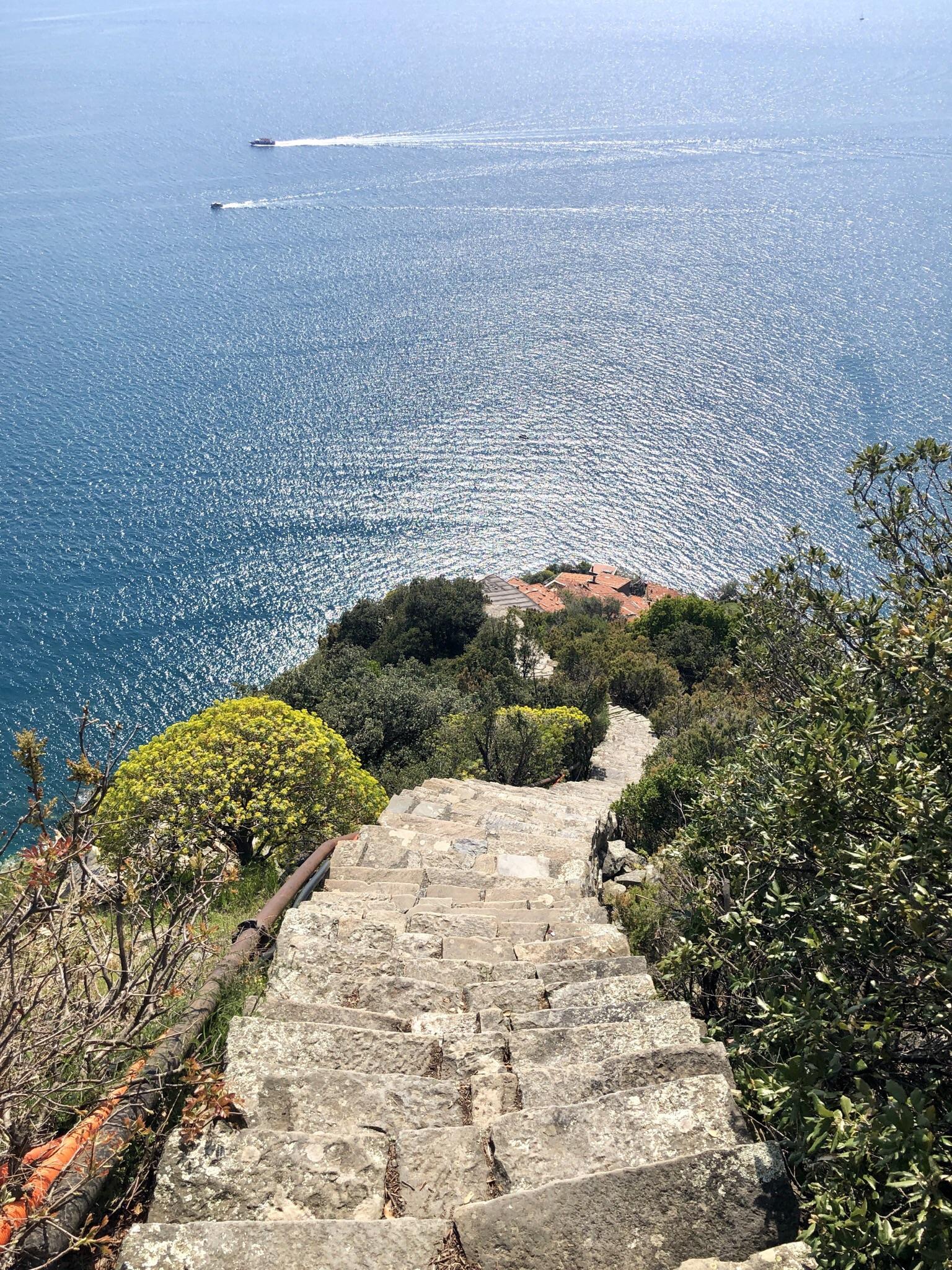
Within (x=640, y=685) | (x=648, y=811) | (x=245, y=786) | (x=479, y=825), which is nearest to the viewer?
(x=245, y=786)

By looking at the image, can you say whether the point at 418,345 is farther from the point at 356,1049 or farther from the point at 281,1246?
the point at 281,1246

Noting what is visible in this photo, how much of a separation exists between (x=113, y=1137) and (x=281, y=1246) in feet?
3.92

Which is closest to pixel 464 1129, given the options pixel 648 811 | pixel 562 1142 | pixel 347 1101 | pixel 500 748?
pixel 562 1142

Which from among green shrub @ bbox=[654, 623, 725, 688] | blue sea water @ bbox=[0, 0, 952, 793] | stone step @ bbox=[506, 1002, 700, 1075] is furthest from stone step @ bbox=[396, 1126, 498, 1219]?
green shrub @ bbox=[654, 623, 725, 688]

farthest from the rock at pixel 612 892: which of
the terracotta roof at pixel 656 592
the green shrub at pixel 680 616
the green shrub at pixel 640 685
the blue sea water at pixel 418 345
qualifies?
the terracotta roof at pixel 656 592

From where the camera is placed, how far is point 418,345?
86625 millimetres

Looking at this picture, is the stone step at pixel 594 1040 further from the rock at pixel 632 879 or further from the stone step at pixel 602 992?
the rock at pixel 632 879

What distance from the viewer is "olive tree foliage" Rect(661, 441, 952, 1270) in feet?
12.9

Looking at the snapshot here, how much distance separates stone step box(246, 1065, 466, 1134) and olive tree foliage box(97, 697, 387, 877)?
267 inches

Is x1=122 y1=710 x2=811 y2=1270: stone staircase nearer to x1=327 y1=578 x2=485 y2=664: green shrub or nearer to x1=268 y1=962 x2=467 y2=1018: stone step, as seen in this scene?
x1=268 y1=962 x2=467 y2=1018: stone step

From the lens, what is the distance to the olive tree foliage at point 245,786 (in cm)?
1215

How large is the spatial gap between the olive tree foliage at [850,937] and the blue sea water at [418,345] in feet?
102

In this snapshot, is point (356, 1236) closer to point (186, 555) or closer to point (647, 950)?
point (647, 950)

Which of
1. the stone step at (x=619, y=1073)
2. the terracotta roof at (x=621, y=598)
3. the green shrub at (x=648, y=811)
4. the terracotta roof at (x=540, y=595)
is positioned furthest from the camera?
the terracotta roof at (x=621, y=598)
